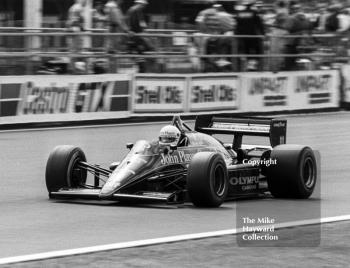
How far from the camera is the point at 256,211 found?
10.8 meters

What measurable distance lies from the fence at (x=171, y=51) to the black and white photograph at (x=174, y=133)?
0.03 meters

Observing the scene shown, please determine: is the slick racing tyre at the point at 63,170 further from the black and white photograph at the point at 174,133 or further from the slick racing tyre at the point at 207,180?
the slick racing tyre at the point at 207,180

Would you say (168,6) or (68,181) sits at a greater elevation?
(168,6)

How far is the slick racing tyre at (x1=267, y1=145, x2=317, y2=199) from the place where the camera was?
453 inches

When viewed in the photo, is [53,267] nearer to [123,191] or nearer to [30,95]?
[123,191]

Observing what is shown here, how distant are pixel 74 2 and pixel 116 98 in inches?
104

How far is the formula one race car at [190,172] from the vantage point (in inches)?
418

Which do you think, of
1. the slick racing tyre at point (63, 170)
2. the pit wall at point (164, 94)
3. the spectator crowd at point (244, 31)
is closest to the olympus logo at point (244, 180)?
the slick racing tyre at point (63, 170)

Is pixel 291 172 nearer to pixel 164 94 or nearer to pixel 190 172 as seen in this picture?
pixel 190 172

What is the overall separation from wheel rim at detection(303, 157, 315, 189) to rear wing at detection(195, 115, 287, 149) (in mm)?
681

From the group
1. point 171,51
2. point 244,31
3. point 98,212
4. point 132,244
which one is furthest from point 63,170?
point 244,31

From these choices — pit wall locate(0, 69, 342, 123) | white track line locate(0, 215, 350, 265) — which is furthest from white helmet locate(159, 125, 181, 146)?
pit wall locate(0, 69, 342, 123)

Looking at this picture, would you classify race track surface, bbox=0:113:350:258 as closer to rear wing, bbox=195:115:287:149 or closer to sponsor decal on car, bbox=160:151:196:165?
sponsor decal on car, bbox=160:151:196:165

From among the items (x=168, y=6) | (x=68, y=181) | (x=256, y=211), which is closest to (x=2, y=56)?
(x=168, y=6)
